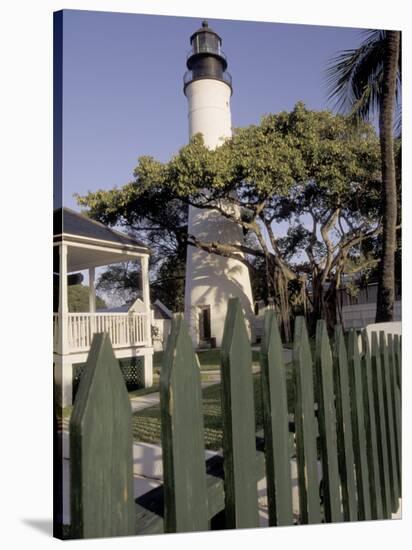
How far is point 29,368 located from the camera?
256 cm

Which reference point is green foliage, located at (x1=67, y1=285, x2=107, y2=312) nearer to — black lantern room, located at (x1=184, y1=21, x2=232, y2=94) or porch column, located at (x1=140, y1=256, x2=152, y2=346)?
porch column, located at (x1=140, y1=256, x2=152, y2=346)

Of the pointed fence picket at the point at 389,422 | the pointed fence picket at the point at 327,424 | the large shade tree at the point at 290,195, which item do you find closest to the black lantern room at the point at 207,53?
the large shade tree at the point at 290,195

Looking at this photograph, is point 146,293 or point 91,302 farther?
point 146,293

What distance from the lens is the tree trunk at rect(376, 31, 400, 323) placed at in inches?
153

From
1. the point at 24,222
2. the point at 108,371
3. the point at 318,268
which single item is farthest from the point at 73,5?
the point at 318,268

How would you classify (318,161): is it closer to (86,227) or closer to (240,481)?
(86,227)

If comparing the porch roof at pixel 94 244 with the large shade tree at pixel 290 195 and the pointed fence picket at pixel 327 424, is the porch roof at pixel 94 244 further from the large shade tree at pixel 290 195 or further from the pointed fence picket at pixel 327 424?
the pointed fence picket at pixel 327 424

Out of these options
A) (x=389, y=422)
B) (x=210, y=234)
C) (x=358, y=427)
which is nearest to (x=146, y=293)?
(x=210, y=234)

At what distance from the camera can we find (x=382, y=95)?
162 inches

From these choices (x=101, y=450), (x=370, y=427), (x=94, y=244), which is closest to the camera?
(x=101, y=450)

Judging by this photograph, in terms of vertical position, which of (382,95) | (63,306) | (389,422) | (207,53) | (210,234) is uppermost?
(207,53)

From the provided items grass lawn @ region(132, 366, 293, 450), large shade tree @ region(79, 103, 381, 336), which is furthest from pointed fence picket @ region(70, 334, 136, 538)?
large shade tree @ region(79, 103, 381, 336)

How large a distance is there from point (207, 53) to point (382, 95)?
4.89 ft

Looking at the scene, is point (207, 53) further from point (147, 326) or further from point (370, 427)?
point (370, 427)
